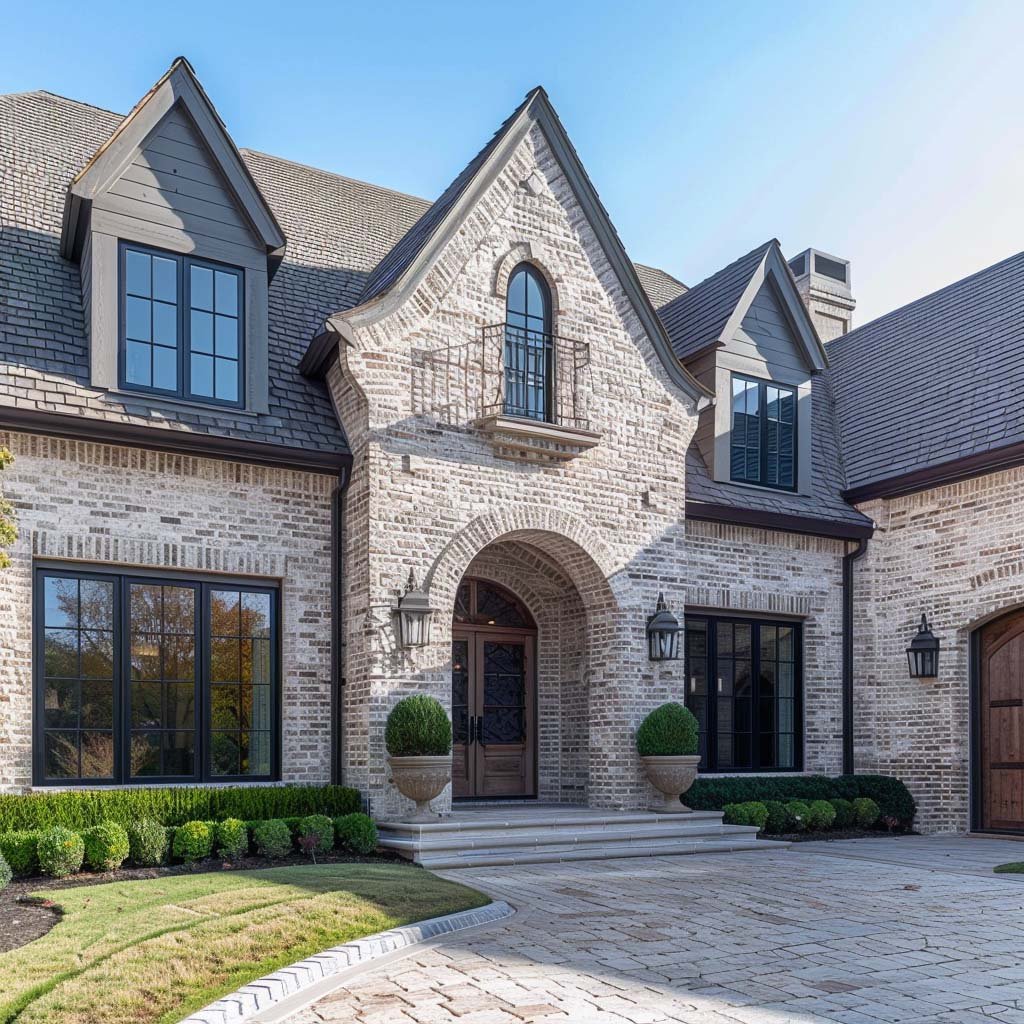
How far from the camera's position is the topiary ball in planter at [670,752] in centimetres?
1318

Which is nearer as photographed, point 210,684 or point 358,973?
point 358,973

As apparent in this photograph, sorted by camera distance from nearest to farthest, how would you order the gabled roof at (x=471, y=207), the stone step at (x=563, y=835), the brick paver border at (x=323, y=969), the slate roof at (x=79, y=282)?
the brick paver border at (x=323, y=969)
the stone step at (x=563, y=835)
the slate roof at (x=79, y=282)
the gabled roof at (x=471, y=207)

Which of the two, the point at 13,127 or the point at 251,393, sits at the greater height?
the point at 13,127

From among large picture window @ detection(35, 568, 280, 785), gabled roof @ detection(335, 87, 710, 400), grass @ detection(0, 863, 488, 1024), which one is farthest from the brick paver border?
gabled roof @ detection(335, 87, 710, 400)

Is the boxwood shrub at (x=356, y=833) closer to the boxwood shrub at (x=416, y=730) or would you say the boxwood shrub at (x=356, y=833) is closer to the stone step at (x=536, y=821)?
the stone step at (x=536, y=821)

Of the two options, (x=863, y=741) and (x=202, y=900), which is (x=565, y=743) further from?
(x=202, y=900)

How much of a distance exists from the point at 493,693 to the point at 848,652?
5339 mm

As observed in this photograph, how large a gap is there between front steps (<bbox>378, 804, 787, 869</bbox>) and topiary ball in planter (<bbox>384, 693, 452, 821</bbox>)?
1.21 feet

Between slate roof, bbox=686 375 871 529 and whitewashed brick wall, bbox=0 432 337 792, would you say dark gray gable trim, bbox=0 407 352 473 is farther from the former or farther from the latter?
slate roof, bbox=686 375 871 529

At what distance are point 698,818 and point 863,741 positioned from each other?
4.04 m

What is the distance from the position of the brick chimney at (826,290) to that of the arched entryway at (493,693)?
10581 millimetres

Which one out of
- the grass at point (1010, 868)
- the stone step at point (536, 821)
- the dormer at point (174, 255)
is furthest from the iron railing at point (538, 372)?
the grass at point (1010, 868)

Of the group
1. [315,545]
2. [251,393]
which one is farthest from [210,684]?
[251,393]

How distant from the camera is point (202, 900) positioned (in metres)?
7.97
